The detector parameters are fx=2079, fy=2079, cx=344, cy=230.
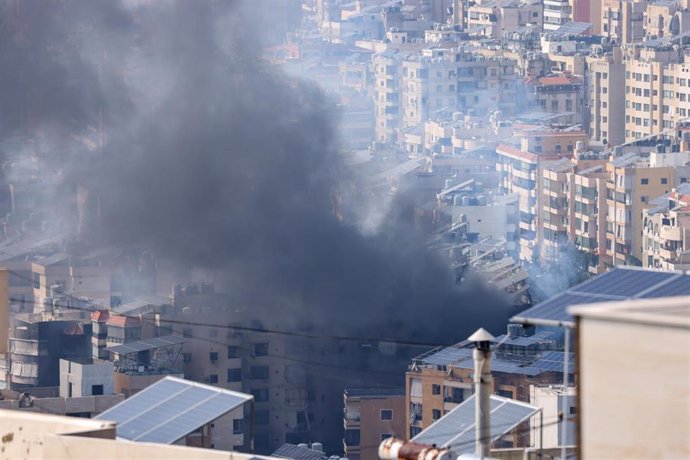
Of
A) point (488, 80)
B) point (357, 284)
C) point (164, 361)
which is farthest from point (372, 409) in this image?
point (488, 80)

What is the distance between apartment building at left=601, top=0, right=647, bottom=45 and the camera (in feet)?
220

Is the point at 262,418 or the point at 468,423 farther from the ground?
the point at 468,423

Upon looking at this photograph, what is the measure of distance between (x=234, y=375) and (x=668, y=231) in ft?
37.1

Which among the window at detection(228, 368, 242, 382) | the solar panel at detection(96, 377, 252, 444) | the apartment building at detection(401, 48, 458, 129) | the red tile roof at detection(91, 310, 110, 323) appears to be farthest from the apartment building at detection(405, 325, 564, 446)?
the apartment building at detection(401, 48, 458, 129)

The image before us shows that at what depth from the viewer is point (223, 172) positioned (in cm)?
3881

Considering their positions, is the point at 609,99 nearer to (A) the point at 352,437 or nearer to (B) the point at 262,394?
(B) the point at 262,394

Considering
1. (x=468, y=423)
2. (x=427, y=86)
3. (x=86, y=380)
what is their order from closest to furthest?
1. (x=468, y=423)
2. (x=86, y=380)
3. (x=427, y=86)

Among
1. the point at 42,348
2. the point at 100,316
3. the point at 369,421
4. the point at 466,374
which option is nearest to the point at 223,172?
the point at 100,316

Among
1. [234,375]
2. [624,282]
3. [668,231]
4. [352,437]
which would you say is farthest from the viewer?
[668,231]

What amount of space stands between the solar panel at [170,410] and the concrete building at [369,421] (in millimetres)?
20619

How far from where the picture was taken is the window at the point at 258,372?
31.1 meters

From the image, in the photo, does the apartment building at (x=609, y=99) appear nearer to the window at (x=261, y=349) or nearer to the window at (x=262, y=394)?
the window at (x=261, y=349)

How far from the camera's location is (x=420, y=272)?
36875 mm

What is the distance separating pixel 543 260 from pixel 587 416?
130ft
